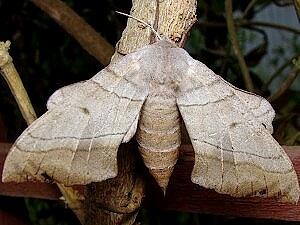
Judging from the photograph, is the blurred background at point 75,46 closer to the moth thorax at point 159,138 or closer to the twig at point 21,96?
the twig at point 21,96

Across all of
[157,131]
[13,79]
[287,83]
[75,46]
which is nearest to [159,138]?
[157,131]

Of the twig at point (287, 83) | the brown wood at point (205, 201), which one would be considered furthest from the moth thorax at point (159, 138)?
the twig at point (287, 83)

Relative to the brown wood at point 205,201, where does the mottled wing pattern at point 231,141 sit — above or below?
above

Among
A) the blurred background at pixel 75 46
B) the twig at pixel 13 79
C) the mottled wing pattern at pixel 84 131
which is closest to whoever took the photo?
the mottled wing pattern at pixel 84 131

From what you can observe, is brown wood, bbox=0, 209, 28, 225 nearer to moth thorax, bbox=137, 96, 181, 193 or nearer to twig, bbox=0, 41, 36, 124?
twig, bbox=0, 41, 36, 124

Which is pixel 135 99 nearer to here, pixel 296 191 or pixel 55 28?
pixel 296 191

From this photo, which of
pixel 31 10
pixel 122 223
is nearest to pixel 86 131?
pixel 122 223
